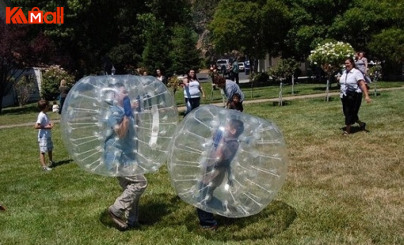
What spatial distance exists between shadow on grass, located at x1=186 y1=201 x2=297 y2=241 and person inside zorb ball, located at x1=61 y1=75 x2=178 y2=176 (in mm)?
1047

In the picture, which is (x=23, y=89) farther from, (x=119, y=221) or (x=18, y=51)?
(x=119, y=221)

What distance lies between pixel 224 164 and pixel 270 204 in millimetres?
1694

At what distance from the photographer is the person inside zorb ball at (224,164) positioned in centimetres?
525

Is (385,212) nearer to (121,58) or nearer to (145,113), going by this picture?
(145,113)

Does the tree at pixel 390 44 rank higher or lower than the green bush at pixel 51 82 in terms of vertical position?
higher

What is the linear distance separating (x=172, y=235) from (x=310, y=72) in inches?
1248

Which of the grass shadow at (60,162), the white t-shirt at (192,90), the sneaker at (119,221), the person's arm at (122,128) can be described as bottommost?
the grass shadow at (60,162)

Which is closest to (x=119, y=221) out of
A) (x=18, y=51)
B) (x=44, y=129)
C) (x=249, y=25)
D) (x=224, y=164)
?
(x=224, y=164)

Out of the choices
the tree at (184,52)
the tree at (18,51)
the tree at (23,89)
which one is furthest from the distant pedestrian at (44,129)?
the tree at (184,52)

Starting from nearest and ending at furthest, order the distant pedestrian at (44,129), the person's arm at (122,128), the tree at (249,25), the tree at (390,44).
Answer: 1. the person's arm at (122,128)
2. the distant pedestrian at (44,129)
3. the tree at (390,44)
4. the tree at (249,25)

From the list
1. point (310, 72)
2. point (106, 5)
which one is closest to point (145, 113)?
point (310, 72)

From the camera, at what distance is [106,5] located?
38.4 metres

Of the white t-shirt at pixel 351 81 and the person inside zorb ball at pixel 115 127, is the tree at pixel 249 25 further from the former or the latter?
the person inside zorb ball at pixel 115 127

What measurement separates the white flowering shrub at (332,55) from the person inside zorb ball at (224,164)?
42.7 feet
